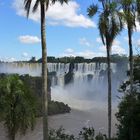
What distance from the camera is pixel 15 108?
24.6 metres

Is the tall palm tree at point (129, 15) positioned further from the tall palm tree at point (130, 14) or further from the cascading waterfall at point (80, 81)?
the cascading waterfall at point (80, 81)

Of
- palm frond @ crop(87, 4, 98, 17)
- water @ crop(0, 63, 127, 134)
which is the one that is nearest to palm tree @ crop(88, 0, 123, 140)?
palm frond @ crop(87, 4, 98, 17)

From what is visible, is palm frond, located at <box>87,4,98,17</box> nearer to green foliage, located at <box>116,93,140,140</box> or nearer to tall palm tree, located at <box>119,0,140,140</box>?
tall palm tree, located at <box>119,0,140,140</box>

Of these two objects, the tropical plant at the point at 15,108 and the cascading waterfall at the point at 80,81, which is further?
the cascading waterfall at the point at 80,81

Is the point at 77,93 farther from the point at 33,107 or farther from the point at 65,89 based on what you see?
the point at 33,107

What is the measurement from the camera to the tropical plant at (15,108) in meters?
24.4

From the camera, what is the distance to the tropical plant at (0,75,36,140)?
2439 centimetres

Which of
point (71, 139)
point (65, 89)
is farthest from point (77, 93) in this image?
point (71, 139)

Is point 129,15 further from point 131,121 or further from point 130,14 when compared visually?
point 131,121

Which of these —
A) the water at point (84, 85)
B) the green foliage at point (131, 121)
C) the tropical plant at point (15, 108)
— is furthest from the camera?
the water at point (84, 85)

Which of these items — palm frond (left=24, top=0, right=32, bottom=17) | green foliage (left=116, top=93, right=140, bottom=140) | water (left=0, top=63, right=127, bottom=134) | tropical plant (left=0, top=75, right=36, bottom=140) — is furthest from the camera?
water (left=0, top=63, right=127, bottom=134)

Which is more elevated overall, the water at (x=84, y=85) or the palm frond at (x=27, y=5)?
the palm frond at (x=27, y=5)

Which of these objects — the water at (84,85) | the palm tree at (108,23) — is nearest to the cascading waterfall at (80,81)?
the water at (84,85)

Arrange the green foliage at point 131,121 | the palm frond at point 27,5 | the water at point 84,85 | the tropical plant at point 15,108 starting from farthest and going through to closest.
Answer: the water at point 84,85, the tropical plant at point 15,108, the green foliage at point 131,121, the palm frond at point 27,5
